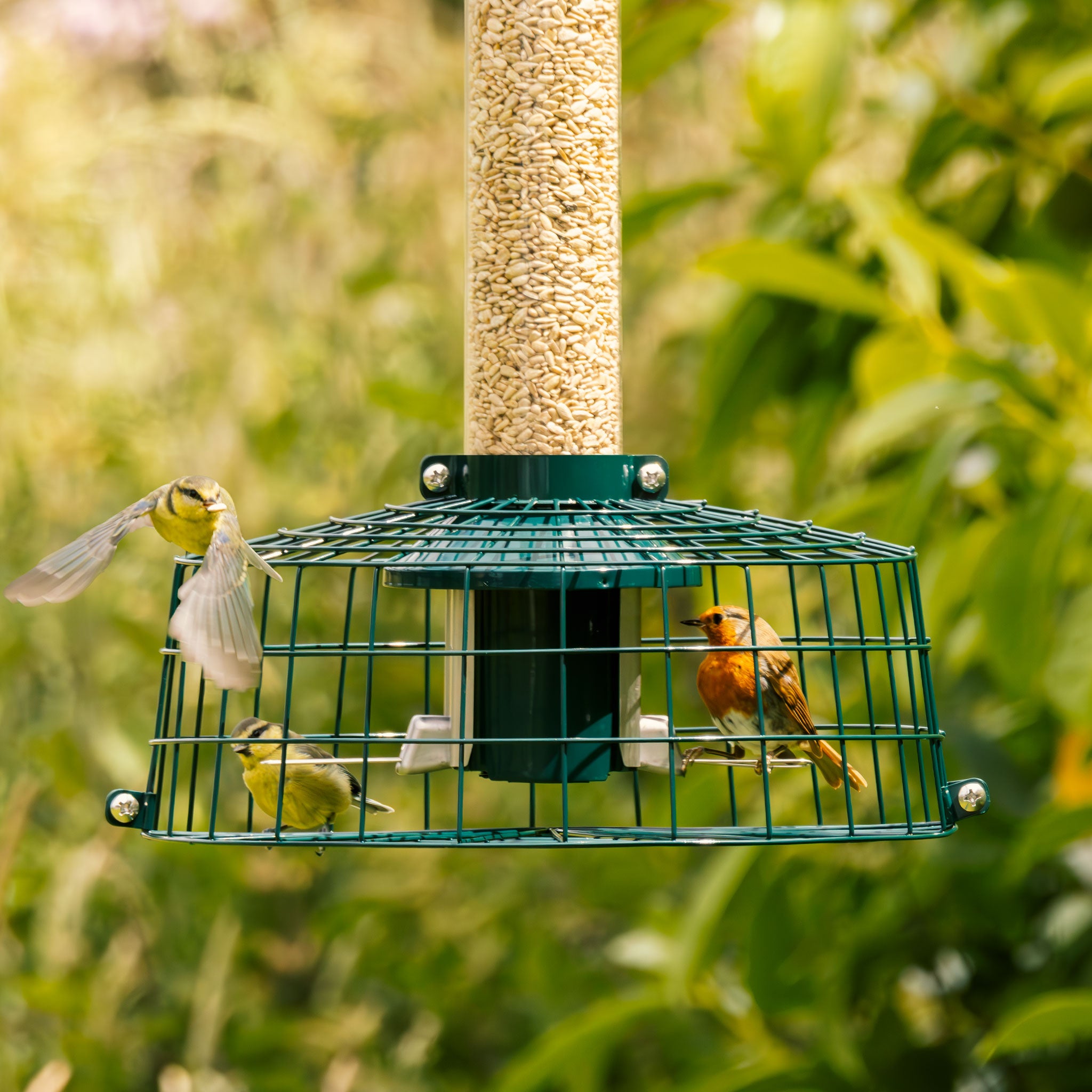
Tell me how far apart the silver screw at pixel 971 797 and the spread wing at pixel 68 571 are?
158 centimetres

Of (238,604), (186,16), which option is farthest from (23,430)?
(238,604)

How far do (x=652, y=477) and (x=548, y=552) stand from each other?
0.64 m

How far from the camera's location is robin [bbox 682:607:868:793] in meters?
2.90

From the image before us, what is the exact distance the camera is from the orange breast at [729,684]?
114 inches

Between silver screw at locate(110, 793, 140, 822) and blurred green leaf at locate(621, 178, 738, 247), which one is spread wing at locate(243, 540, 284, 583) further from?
blurred green leaf at locate(621, 178, 738, 247)

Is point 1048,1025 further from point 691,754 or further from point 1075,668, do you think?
point 691,754

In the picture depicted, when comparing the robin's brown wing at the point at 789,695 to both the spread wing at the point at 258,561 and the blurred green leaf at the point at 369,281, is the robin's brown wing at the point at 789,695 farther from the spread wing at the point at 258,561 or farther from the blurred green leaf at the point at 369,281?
the blurred green leaf at the point at 369,281

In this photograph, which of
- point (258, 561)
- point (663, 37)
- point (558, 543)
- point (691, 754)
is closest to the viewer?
point (258, 561)

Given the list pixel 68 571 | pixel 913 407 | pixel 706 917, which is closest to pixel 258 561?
pixel 68 571

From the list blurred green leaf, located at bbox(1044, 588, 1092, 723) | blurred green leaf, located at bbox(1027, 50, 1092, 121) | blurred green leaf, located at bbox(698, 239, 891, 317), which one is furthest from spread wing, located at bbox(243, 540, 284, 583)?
blurred green leaf, located at bbox(1027, 50, 1092, 121)

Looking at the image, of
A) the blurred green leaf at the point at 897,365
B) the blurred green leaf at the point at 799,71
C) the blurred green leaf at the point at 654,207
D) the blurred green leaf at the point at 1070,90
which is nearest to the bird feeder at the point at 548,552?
the blurred green leaf at the point at 799,71

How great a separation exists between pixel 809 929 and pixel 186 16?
420cm

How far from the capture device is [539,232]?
3.12 metres

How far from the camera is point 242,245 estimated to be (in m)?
5.94
